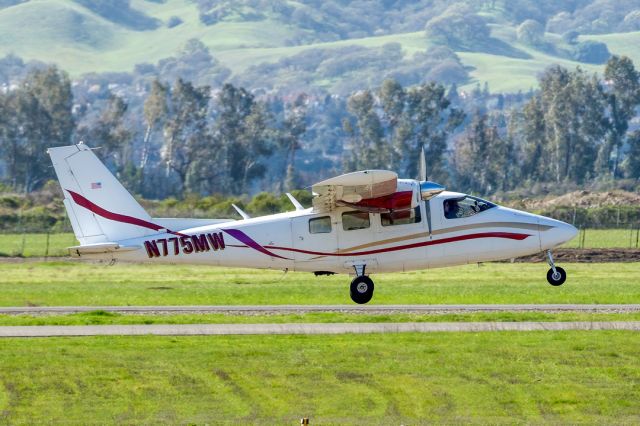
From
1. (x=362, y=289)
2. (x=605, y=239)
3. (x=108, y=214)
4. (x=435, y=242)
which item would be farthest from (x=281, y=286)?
(x=605, y=239)

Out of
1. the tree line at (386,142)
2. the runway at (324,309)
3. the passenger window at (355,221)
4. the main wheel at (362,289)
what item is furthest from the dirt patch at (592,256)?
the tree line at (386,142)

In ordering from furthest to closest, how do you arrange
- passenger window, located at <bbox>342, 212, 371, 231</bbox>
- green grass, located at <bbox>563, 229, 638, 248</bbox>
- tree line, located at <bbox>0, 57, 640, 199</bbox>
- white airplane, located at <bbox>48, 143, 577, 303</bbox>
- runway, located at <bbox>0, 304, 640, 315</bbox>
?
tree line, located at <bbox>0, 57, 640, 199</bbox> < green grass, located at <bbox>563, 229, 638, 248</bbox> < runway, located at <bbox>0, 304, 640, 315</bbox> < passenger window, located at <bbox>342, 212, 371, 231</bbox> < white airplane, located at <bbox>48, 143, 577, 303</bbox>

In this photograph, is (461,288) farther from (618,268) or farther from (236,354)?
(236,354)

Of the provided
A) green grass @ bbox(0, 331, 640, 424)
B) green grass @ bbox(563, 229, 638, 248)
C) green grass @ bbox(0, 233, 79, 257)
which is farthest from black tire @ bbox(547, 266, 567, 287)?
green grass @ bbox(0, 233, 79, 257)

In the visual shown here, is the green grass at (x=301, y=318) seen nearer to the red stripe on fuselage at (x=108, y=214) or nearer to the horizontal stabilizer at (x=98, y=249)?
the horizontal stabilizer at (x=98, y=249)

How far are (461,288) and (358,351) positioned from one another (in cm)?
1741

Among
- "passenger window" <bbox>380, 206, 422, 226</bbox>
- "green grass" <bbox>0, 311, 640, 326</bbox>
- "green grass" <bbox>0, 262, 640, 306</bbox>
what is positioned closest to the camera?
"passenger window" <bbox>380, 206, 422, 226</bbox>

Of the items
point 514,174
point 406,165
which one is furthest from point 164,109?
point 514,174

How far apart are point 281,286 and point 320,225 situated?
13410mm

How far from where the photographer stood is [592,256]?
205 ft

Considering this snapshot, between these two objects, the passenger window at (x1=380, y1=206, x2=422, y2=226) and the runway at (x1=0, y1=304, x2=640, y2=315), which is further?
the runway at (x1=0, y1=304, x2=640, y2=315)

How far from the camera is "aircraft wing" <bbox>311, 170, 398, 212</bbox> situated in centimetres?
3333

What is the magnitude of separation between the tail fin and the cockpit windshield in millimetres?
7647

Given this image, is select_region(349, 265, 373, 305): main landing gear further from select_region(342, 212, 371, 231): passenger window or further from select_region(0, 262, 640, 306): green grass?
select_region(0, 262, 640, 306): green grass
